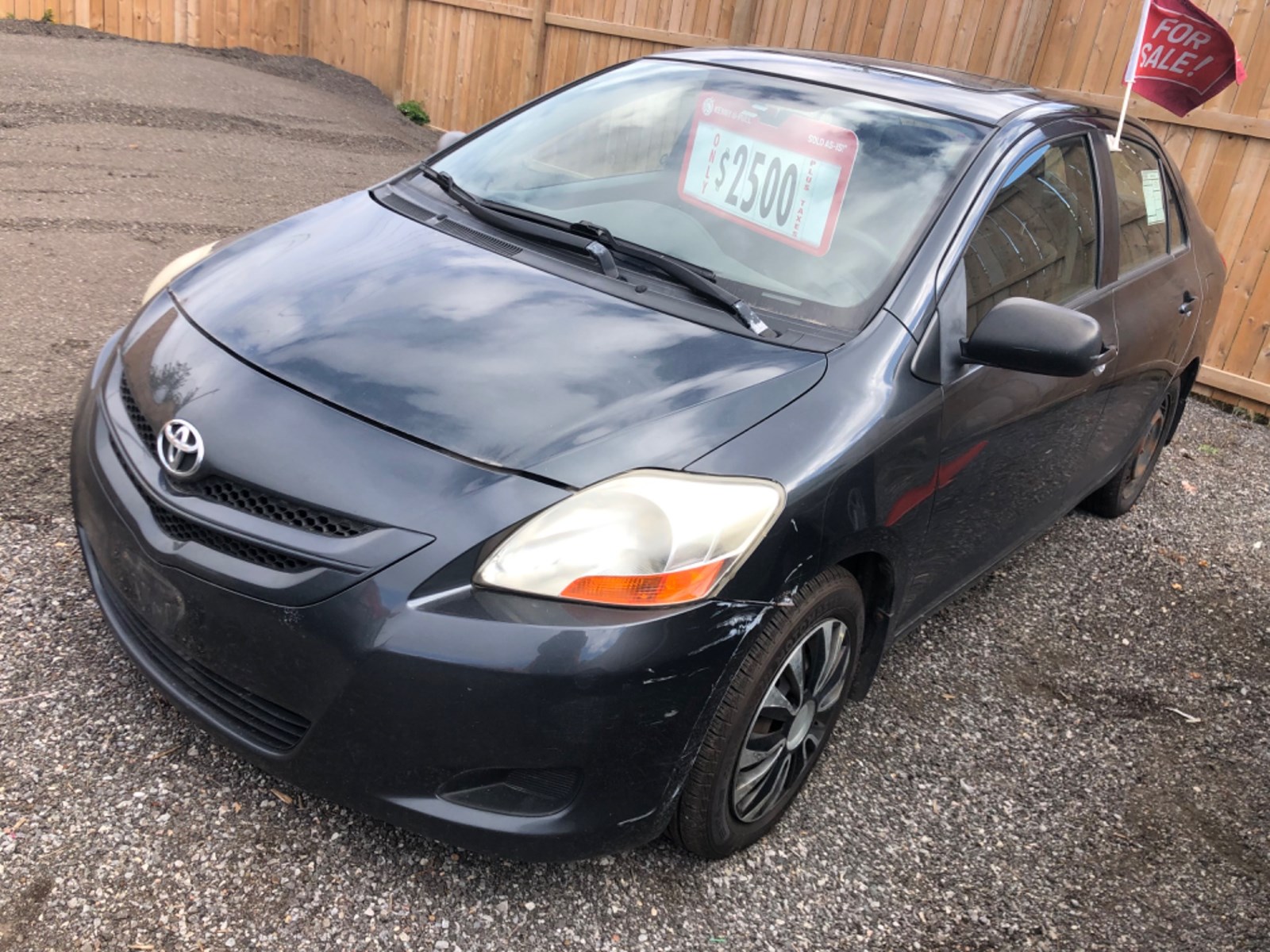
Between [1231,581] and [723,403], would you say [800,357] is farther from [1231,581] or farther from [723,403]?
[1231,581]

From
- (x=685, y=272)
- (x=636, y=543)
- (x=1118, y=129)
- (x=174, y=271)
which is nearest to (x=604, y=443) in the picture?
(x=636, y=543)

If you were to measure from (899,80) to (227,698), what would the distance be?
8.54 ft

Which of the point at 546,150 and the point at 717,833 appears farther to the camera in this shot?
the point at 546,150

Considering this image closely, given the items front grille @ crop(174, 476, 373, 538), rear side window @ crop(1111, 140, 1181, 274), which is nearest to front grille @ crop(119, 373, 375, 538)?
front grille @ crop(174, 476, 373, 538)

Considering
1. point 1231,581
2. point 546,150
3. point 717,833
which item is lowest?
point 1231,581

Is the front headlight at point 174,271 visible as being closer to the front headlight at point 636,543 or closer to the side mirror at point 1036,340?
the front headlight at point 636,543

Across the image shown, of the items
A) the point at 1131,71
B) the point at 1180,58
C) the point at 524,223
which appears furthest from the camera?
the point at 1180,58

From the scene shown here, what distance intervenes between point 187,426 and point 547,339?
0.78 meters

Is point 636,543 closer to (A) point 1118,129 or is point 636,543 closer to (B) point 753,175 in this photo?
(B) point 753,175

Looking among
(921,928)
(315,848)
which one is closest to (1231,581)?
(921,928)

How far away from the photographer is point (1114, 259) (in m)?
3.62

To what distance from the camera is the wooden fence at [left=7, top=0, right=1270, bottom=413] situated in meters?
6.56

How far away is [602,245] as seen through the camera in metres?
2.78

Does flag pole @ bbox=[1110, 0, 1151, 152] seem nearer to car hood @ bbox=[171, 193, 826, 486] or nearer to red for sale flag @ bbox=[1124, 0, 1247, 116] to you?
red for sale flag @ bbox=[1124, 0, 1247, 116]
